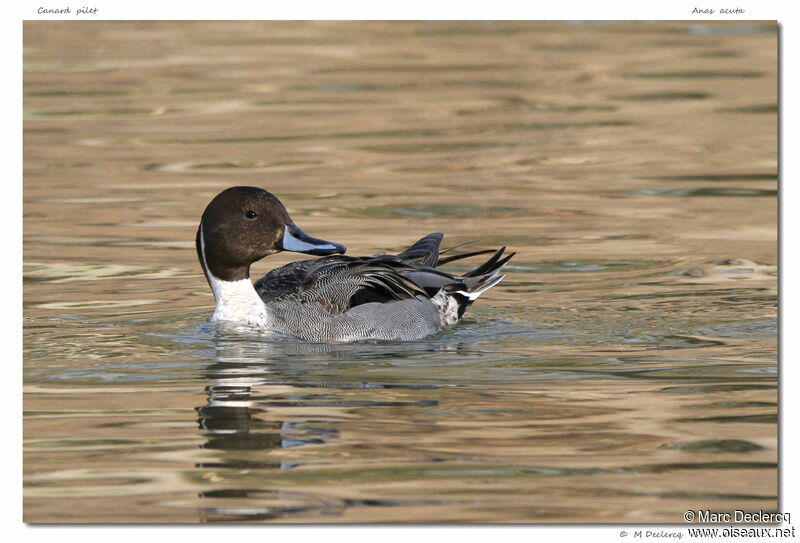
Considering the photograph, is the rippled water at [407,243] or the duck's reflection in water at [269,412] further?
the rippled water at [407,243]

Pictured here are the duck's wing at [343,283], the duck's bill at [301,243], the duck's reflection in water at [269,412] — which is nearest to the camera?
the duck's reflection in water at [269,412]

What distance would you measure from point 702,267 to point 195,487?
5.39 metres

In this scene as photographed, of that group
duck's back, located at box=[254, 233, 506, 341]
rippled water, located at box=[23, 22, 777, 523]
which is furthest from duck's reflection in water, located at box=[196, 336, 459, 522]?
duck's back, located at box=[254, 233, 506, 341]

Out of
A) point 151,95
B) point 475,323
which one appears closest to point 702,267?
point 475,323

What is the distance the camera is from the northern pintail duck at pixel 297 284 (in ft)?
28.9

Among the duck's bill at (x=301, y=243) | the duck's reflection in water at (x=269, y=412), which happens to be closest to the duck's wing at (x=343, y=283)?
the duck's bill at (x=301, y=243)

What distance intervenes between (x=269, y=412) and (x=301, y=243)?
205 cm

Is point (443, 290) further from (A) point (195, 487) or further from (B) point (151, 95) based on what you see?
(B) point (151, 95)

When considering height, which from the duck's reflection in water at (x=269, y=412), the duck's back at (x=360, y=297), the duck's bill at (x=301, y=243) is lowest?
the duck's reflection in water at (x=269, y=412)

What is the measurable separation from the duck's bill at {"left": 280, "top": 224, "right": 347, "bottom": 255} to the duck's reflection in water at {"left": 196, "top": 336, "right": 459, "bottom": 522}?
1.86ft

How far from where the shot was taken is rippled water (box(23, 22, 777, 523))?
612 centimetres

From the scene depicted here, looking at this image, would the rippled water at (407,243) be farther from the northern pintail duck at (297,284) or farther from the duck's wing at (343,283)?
the duck's wing at (343,283)

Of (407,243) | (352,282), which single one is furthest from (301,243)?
(407,243)

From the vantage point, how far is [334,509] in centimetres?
570
